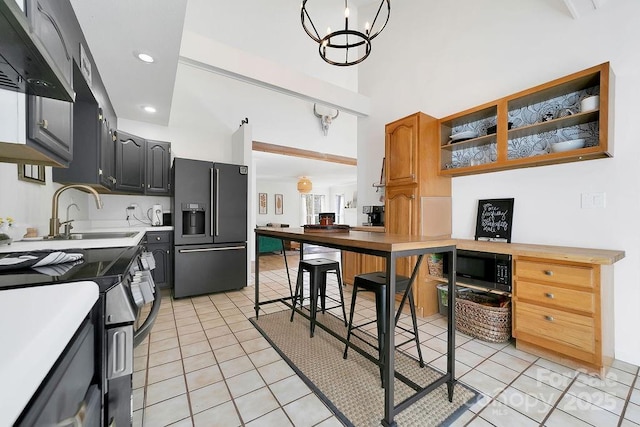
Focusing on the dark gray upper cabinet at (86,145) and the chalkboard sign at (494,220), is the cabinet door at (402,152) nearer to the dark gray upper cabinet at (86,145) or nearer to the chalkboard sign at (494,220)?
the chalkboard sign at (494,220)

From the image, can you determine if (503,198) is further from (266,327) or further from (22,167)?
(22,167)

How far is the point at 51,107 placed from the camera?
4.55ft

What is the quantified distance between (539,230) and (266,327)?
108 inches

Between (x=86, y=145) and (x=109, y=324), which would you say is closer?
(x=109, y=324)

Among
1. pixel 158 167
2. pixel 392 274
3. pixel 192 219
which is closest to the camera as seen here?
pixel 392 274

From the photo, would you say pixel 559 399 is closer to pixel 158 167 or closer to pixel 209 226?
pixel 209 226

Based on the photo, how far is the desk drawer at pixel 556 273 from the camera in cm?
188

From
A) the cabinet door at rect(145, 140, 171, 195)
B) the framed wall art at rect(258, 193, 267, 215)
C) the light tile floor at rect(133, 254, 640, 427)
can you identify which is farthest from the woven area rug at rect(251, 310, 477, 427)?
the framed wall art at rect(258, 193, 267, 215)

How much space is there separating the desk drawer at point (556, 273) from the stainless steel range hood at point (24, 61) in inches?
118

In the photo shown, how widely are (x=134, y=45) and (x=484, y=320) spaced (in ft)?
12.3

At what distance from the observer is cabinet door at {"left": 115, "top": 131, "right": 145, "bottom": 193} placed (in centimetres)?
338

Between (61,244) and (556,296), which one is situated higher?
(61,244)

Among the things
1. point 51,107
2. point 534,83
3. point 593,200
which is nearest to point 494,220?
point 593,200

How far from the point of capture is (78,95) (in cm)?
228
